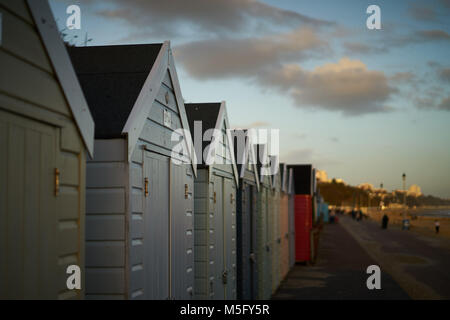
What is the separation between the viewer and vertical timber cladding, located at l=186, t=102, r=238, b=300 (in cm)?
855

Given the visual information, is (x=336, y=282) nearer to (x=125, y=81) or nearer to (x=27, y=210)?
(x=125, y=81)

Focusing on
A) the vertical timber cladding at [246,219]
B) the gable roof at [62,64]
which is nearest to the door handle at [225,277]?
the vertical timber cladding at [246,219]

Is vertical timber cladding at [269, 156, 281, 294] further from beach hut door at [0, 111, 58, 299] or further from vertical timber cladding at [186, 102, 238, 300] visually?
beach hut door at [0, 111, 58, 299]

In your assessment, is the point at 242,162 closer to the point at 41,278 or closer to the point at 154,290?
the point at 154,290

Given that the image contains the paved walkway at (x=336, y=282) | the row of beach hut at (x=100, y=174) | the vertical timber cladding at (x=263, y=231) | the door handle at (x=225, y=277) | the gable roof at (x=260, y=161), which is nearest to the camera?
the row of beach hut at (x=100, y=174)

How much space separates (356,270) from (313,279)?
2.81 m

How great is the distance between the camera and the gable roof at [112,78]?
516cm

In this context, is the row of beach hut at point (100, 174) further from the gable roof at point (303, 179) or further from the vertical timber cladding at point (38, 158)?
the gable roof at point (303, 179)

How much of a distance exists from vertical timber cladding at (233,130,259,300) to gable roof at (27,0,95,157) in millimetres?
7298

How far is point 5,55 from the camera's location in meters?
3.22

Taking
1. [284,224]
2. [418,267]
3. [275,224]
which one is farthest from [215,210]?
[418,267]

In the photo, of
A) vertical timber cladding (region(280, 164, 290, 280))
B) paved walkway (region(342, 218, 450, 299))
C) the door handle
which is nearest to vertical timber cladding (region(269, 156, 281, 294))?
vertical timber cladding (region(280, 164, 290, 280))

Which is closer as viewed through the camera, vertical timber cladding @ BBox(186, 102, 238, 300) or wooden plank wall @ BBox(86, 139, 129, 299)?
wooden plank wall @ BBox(86, 139, 129, 299)
